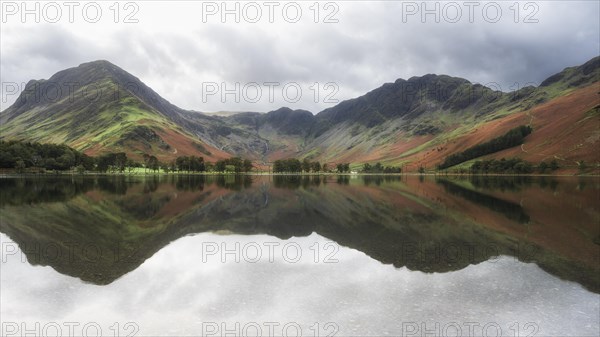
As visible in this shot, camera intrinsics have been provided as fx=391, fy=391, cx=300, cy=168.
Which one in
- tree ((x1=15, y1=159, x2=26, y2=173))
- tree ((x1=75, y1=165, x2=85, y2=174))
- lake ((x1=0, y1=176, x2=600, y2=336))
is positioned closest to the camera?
lake ((x1=0, y1=176, x2=600, y2=336))

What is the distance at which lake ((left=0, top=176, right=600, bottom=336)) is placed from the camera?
1636 centimetres

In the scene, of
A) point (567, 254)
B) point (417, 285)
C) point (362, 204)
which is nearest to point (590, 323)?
point (417, 285)

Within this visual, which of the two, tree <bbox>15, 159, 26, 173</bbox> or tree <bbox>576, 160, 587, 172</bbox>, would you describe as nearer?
tree <bbox>15, 159, 26, 173</bbox>

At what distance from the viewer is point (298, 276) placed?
23.1 meters

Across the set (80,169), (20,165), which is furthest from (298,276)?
(80,169)

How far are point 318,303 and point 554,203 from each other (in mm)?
56678

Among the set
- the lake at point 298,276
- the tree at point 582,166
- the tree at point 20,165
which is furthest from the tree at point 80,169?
the tree at point 582,166

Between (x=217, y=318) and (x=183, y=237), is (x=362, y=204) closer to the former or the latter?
(x=183, y=237)

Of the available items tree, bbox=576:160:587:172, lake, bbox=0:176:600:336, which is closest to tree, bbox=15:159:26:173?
lake, bbox=0:176:600:336

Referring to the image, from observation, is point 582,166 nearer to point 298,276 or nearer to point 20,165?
point 298,276

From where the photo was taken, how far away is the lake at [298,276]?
644 inches

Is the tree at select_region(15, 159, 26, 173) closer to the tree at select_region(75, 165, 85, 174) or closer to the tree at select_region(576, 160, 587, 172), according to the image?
the tree at select_region(75, 165, 85, 174)

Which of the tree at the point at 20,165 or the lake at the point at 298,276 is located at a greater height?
the tree at the point at 20,165

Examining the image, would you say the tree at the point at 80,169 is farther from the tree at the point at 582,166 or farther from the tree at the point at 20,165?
the tree at the point at 582,166
